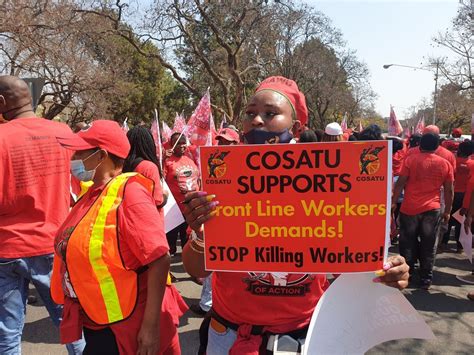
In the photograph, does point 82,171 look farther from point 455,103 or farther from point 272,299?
point 455,103

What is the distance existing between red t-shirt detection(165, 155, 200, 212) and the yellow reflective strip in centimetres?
391

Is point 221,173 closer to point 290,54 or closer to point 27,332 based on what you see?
point 27,332

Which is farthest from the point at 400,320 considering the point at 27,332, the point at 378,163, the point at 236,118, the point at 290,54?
the point at 290,54

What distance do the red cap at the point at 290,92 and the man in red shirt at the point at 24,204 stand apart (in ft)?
5.39

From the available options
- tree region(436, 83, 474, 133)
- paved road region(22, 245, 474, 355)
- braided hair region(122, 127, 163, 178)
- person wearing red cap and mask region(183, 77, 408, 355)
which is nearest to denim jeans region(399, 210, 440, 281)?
paved road region(22, 245, 474, 355)

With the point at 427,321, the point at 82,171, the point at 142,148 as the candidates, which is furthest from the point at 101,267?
the point at 427,321

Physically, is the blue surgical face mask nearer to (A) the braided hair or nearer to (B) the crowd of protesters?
(B) the crowd of protesters

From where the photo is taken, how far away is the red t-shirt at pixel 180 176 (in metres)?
6.15

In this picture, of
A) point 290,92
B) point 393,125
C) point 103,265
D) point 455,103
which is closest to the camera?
point 290,92

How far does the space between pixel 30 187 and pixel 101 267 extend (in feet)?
4.03

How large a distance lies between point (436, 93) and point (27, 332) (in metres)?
42.5

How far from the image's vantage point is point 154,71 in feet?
134

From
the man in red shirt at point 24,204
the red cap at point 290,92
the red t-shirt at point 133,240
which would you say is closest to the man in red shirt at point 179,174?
the man in red shirt at point 24,204

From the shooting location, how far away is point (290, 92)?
6.36ft
